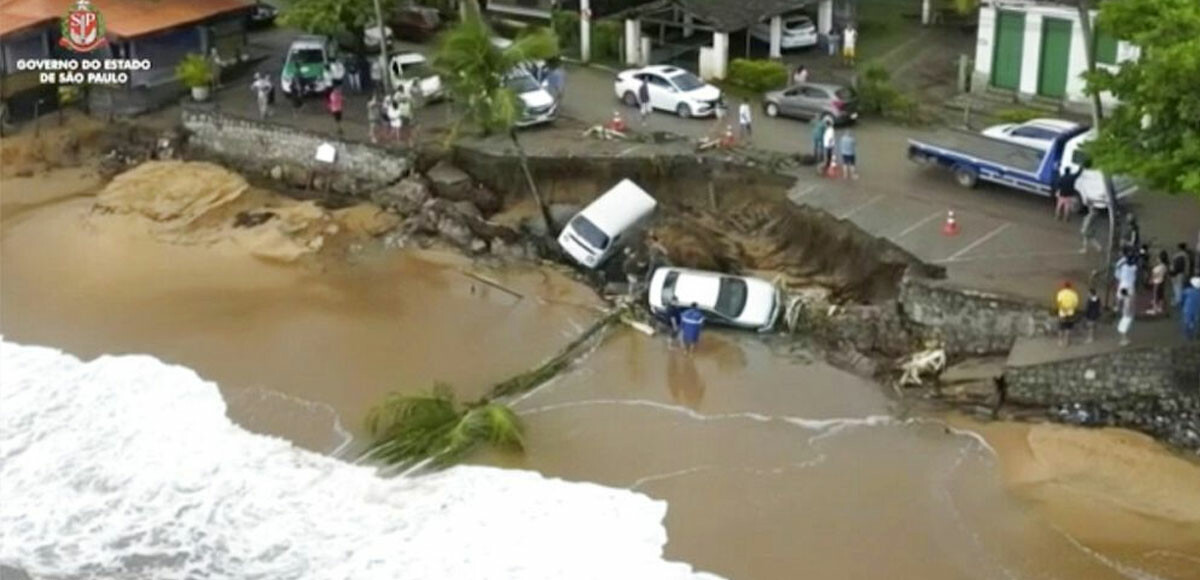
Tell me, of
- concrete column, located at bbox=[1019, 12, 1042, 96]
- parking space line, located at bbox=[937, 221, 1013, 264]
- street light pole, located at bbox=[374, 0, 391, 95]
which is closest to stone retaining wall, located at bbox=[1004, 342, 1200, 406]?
parking space line, located at bbox=[937, 221, 1013, 264]

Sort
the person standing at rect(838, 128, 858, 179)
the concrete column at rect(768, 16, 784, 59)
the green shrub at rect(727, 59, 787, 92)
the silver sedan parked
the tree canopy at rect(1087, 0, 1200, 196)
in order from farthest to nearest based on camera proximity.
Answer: the concrete column at rect(768, 16, 784, 59) → the green shrub at rect(727, 59, 787, 92) → the silver sedan parked → the person standing at rect(838, 128, 858, 179) → the tree canopy at rect(1087, 0, 1200, 196)

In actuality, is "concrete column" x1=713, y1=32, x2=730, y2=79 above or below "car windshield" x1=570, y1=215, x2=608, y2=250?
above

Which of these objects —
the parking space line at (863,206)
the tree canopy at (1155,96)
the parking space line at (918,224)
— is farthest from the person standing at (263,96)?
the tree canopy at (1155,96)

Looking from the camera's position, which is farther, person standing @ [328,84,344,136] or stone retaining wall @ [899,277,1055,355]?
person standing @ [328,84,344,136]

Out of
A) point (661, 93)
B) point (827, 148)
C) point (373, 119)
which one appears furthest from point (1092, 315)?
point (373, 119)

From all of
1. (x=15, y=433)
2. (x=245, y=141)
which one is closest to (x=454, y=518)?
(x=15, y=433)

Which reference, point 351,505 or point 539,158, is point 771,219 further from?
point 351,505

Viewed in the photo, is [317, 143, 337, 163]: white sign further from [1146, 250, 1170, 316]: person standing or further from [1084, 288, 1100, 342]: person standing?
[1146, 250, 1170, 316]: person standing
